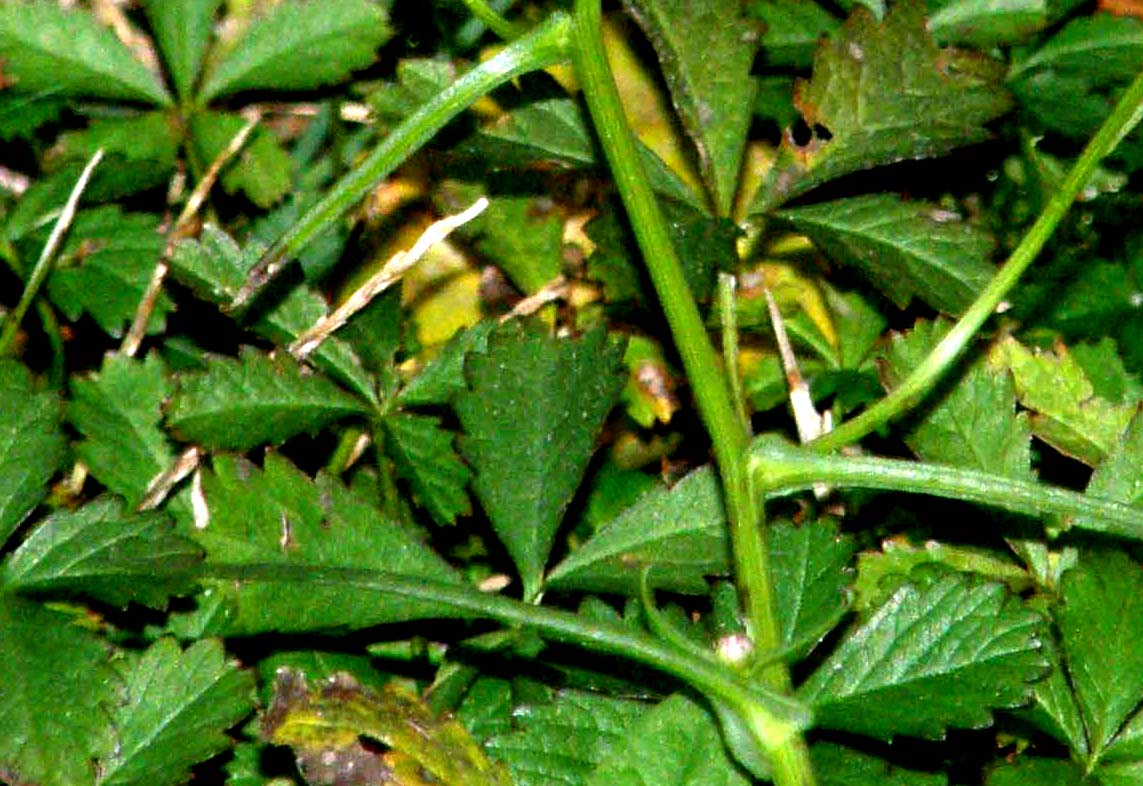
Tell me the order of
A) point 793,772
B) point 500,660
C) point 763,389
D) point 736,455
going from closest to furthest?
point 793,772 → point 736,455 → point 500,660 → point 763,389

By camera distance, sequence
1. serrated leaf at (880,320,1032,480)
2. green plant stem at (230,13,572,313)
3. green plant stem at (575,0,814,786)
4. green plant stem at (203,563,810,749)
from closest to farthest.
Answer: green plant stem at (203,563,810,749) < green plant stem at (575,0,814,786) < green plant stem at (230,13,572,313) < serrated leaf at (880,320,1032,480)

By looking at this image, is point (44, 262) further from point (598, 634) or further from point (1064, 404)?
point (1064, 404)

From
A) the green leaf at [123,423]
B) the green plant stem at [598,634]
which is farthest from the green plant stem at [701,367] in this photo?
the green leaf at [123,423]

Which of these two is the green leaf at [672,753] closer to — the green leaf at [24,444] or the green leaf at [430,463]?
the green leaf at [430,463]

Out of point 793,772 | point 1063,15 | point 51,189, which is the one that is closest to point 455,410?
point 793,772

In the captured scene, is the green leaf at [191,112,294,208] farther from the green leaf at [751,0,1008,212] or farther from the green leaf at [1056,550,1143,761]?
the green leaf at [1056,550,1143,761]

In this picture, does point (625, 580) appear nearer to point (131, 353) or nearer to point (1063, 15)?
point (131, 353)

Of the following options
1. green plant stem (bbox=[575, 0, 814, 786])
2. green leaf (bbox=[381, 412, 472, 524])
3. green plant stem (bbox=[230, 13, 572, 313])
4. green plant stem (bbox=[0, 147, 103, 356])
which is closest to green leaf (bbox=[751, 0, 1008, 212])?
green plant stem (bbox=[575, 0, 814, 786])
